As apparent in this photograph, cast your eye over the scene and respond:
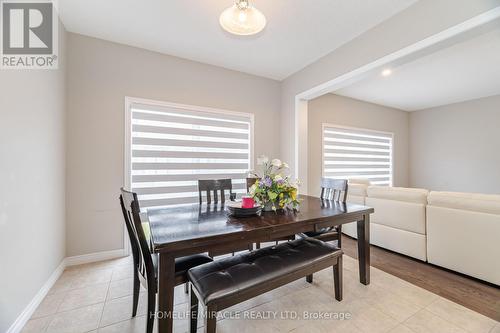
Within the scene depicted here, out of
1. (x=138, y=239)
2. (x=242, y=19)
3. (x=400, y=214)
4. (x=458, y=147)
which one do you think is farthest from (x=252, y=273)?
(x=458, y=147)

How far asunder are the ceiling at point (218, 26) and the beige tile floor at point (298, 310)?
9.08 ft

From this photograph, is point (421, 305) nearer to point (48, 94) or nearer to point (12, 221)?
point (12, 221)

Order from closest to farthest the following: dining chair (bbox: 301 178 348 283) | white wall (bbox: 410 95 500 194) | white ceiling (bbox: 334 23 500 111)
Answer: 1. dining chair (bbox: 301 178 348 283)
2. white ceiling (bbox: 334 23 500 111)
3. white wall (bbox: 410 95 500 194)

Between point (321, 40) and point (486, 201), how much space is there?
2.49 metres

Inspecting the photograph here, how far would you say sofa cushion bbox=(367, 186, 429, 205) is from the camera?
2.54m

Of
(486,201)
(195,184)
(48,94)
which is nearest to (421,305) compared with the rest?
(486,201)

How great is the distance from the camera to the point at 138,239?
135cm

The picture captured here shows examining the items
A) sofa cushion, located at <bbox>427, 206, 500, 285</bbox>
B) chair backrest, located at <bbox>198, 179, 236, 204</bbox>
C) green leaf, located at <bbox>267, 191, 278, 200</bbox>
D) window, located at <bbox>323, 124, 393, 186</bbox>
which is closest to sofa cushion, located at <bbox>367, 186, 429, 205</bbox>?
sofa cushion, located at <bbox>427, 206, 500, 285</bbox>

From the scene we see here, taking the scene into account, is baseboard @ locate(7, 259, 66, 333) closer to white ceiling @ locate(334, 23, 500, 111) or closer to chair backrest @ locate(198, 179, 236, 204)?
chair backrest @ locate(198, 179, 236, 204)

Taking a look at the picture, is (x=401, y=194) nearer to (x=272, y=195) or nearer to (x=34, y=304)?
(x=272, y=195)

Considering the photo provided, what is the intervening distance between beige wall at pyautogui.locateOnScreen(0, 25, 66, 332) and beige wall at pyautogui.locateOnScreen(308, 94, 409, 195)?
3.71 metres

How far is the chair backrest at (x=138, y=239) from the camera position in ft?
4.22

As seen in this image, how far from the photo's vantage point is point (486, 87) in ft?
13.4

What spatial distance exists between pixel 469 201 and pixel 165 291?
2927 mm
